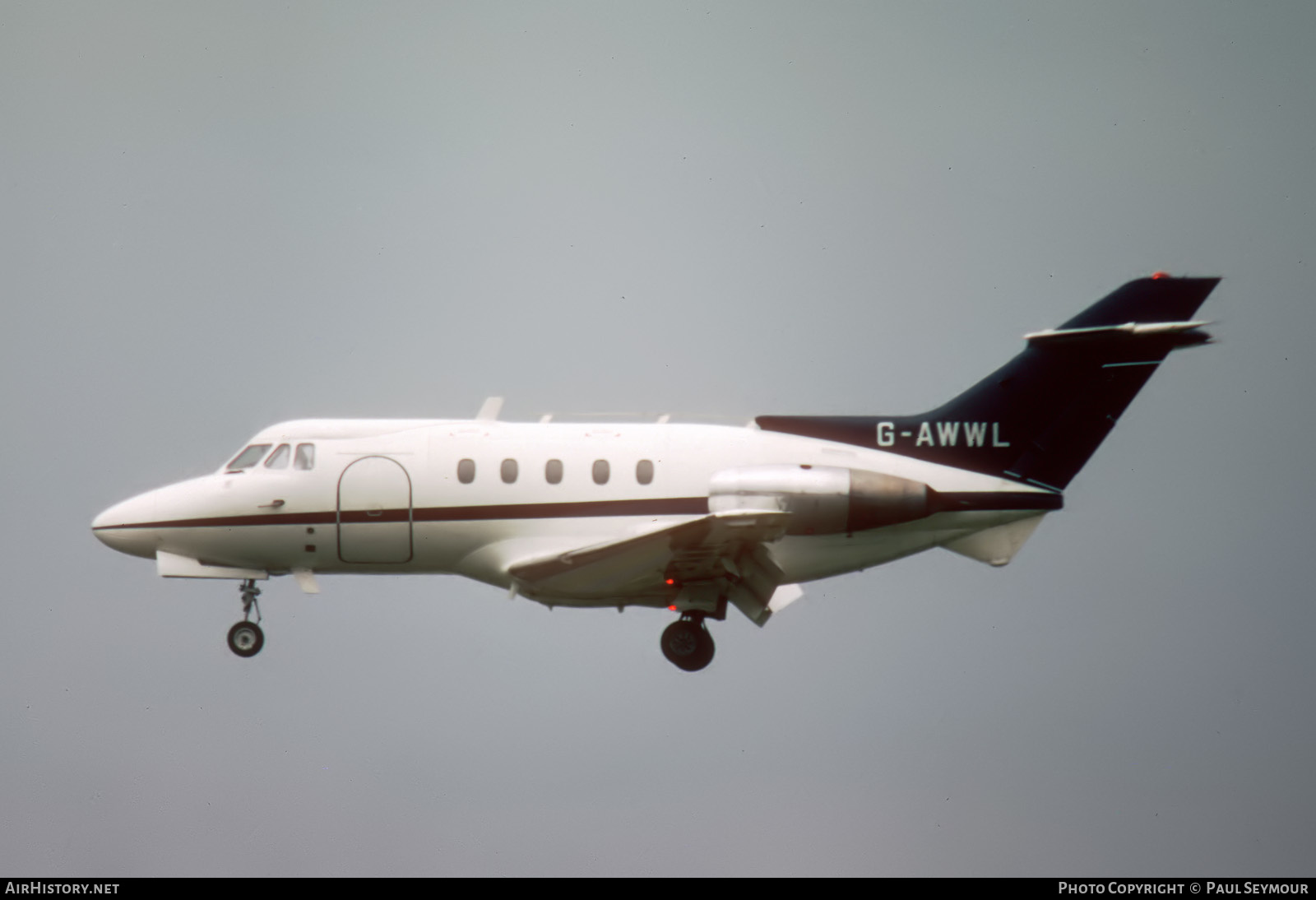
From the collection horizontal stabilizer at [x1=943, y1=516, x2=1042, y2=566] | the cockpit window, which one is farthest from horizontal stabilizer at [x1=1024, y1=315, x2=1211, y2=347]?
the cockpit window

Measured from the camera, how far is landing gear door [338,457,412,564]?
68.3ft

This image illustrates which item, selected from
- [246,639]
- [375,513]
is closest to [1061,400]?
[375,513]

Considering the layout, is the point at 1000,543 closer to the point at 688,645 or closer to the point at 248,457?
the point at 688,645

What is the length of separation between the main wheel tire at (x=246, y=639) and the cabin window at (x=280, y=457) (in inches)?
92.7

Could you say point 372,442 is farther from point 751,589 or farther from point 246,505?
point 751,589

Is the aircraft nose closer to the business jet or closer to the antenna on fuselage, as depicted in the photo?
the business jet

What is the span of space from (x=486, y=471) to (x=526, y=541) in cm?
111

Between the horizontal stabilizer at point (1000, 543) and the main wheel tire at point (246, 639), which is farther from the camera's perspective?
the main wheel tire at point (246, 639)

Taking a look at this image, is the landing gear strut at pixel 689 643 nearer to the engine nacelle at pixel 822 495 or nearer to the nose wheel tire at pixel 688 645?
the nose wheel tire at pixel 688 645

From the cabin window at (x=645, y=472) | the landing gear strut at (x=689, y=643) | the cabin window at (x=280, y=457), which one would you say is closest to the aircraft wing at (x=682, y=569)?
the landing gear strut at (x=689, y=643)

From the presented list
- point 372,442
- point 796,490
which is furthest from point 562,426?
point 796,490

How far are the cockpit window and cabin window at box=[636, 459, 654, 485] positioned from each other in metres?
5.26

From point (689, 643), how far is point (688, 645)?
0.04 m

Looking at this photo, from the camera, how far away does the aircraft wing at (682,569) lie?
19.0 m
